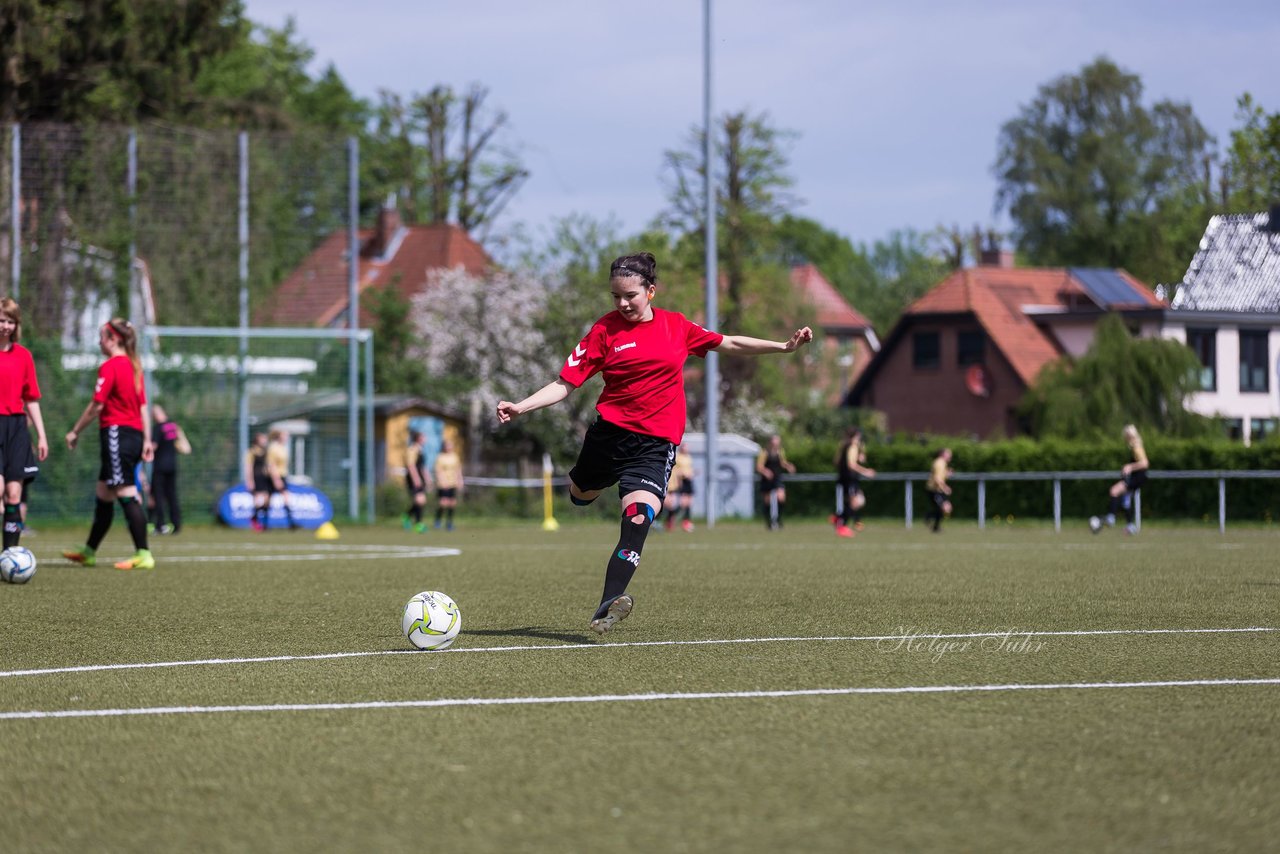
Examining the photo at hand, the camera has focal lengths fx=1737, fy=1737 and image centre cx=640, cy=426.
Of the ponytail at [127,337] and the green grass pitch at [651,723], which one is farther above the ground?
the ponytail at [127,337]

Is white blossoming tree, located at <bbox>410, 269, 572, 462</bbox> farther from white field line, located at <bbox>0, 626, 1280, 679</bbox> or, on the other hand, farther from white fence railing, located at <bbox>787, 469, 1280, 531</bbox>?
white field line, located at <bbox>0, 626, 1280, 679</bbox>

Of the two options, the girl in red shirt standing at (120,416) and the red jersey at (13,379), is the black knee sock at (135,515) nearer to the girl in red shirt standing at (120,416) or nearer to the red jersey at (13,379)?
the girl in red shirt standing at (120,416)

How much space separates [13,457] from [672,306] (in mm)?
39912

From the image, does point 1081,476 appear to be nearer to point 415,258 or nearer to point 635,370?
point 635,370

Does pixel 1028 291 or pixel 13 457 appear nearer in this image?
pixel 13 457

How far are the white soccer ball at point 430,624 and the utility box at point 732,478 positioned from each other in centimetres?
3058

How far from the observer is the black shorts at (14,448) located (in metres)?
12.6

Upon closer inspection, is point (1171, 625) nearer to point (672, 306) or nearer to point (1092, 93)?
point (672, 306)

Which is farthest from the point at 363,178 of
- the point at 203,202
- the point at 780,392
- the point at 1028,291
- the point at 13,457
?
the point at 13,457

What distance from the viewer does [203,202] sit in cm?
3034

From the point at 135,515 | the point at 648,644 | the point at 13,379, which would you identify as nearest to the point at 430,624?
the point at 648,644

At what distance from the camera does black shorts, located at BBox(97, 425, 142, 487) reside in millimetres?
13578

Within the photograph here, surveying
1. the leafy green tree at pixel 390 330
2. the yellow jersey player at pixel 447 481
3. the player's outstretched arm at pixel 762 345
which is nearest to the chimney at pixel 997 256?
the leafy green tree at pixel 390 330

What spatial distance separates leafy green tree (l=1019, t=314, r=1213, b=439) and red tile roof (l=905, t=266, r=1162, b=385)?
44.6ft
